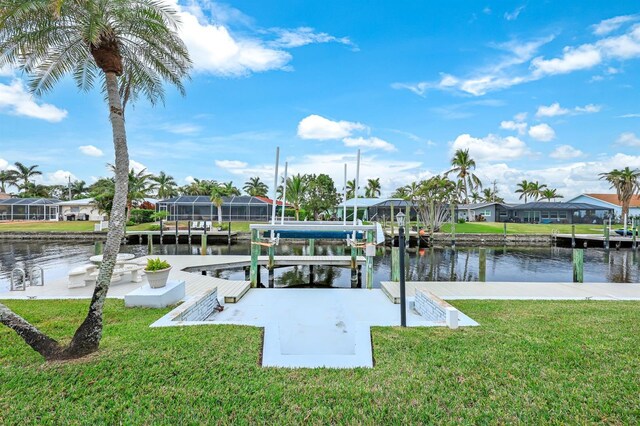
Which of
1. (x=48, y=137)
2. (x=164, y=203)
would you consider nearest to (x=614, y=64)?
(x=48, y=137)

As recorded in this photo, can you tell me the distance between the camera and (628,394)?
11.1 ft

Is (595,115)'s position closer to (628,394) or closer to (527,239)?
(527,239)

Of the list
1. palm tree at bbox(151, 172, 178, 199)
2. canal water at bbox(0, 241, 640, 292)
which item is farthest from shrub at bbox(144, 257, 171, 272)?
palm tree at bbox(151, 172, 178, 199)

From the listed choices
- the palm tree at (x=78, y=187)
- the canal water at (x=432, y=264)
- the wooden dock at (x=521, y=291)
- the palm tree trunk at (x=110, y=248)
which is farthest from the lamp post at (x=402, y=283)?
the palm tree at (x=78, y=187)

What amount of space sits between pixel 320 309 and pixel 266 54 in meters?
11.1

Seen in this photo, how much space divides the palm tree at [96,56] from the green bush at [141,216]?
38237mm

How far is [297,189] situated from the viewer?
37094 millimetres

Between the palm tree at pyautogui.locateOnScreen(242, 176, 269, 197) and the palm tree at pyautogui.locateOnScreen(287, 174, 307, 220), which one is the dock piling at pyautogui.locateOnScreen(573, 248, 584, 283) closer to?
the palm tree at pyautogui.locateOnScreen(287, 174, 307, 220)

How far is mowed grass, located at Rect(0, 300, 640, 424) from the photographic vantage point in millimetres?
3117

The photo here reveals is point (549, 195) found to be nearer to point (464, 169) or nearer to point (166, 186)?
point (464, 169)

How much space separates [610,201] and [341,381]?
65636 mm

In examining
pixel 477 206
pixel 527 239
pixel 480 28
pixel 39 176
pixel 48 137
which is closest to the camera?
pixel 480 28

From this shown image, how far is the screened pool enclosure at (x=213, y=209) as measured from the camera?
140 feet

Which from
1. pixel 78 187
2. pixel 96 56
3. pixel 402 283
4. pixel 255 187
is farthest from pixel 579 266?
pixel 78 187
